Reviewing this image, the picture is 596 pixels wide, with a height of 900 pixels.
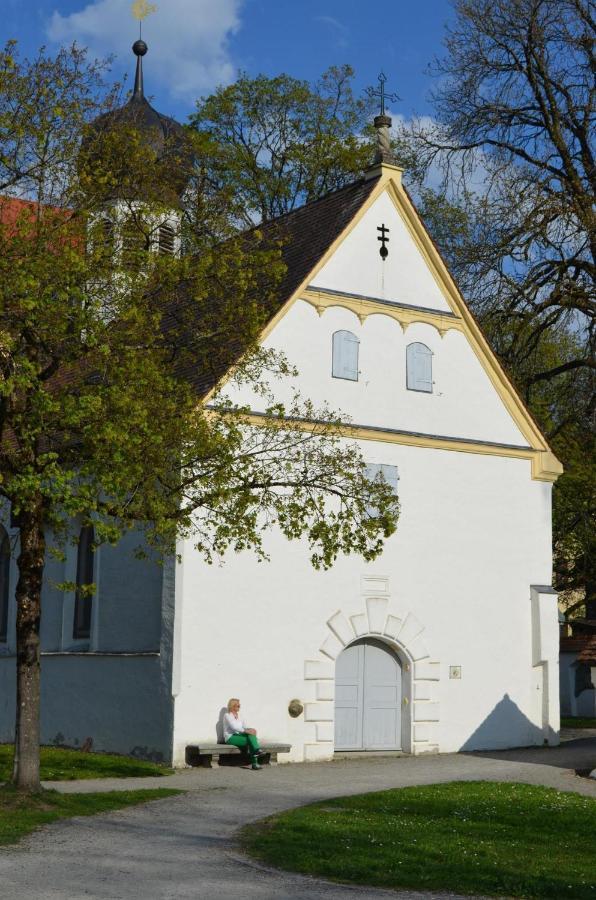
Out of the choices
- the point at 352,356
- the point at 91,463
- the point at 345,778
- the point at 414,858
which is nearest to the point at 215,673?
the point at 345,778

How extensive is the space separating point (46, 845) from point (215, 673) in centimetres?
970

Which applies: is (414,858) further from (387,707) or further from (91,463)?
(387,707)

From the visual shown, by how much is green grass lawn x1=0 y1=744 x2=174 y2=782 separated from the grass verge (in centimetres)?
276

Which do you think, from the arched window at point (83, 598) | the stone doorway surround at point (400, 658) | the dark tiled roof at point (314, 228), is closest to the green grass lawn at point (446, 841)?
the stone doorway surround at point (400, 658)

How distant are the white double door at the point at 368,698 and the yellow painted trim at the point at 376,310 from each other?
20.2ft

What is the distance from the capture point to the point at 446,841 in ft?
43.5

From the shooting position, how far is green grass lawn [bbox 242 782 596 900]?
11.3m

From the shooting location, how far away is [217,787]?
747 inches

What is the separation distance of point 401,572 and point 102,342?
10.8 m

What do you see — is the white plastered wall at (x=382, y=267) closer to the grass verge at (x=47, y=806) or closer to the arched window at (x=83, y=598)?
the arched window at (x=83, y=598)

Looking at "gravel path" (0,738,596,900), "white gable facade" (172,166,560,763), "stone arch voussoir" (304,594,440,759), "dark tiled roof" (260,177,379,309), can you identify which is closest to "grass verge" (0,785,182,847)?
"gravel path" (0,738,596,900)

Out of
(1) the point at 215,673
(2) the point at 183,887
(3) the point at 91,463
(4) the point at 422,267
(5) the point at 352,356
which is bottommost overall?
(2) the point at 183,887

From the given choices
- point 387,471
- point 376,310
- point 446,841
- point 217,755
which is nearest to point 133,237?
point 446,841

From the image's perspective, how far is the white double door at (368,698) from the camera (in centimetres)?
2450
